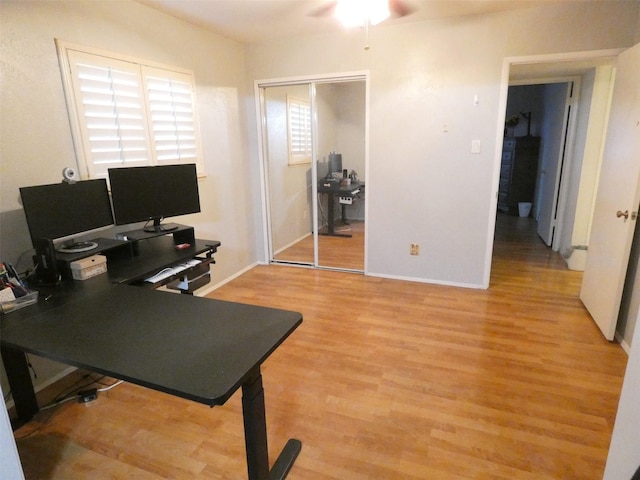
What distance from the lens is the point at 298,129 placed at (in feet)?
15.6

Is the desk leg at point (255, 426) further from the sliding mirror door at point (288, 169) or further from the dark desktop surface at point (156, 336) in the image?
the sliding mirror door at point (288, 169)

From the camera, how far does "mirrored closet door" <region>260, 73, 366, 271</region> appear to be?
436 centimetres

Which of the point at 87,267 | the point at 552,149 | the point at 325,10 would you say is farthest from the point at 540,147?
the point at 87,267

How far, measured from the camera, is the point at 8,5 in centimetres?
196

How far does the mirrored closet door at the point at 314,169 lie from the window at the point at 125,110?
46.0 inches

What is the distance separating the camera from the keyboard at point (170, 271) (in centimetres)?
216

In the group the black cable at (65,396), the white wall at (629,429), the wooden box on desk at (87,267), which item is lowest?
the black cable at (65,396)

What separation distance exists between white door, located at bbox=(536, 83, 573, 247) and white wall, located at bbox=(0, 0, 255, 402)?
3.98 m

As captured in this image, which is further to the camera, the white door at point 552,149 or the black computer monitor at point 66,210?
the white door at point 552,149

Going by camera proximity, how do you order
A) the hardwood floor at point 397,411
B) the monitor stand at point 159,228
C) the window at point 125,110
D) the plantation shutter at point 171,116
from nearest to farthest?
the hardwood floor at point 397,411 < the window at point 125,110 < the monitor stand at point 159,228 < the plantation shutter at point 171,116

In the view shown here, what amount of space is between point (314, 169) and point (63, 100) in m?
2.62

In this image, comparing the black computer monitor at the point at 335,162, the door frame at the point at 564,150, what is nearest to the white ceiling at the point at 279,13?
the door frame at the point at 564,150

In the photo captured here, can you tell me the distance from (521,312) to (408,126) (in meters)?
1.98

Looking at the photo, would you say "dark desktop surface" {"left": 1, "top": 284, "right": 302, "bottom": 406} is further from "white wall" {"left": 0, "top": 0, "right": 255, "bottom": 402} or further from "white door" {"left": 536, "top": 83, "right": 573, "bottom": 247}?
"white door" {"left": 536, "top": 83, "right": 573, "bottom": 247}
